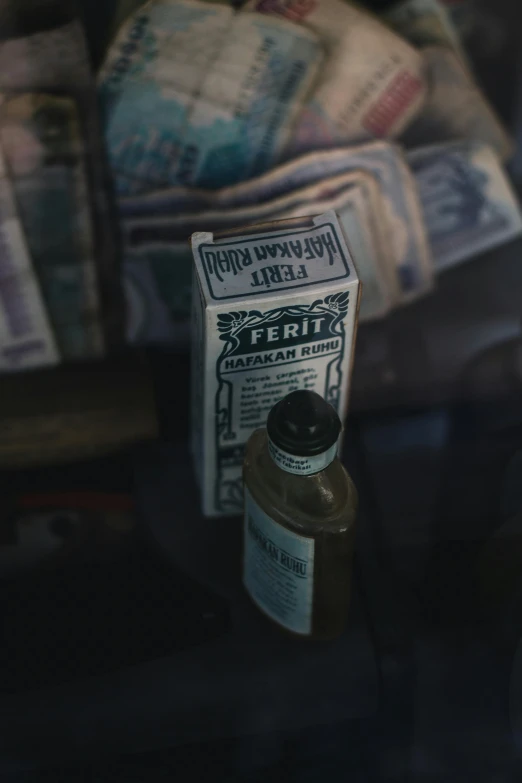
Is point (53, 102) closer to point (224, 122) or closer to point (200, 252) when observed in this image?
point (224, 122)

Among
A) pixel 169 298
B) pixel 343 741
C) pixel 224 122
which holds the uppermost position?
pixel 224 122

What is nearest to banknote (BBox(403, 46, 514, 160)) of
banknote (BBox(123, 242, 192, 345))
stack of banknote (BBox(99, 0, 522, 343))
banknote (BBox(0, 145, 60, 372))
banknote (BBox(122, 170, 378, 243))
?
stack of banknote (BBox(99, 0, 522, 343))

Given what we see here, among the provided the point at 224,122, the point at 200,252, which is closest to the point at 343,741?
the point at 200,252

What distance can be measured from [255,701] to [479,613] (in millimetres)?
206

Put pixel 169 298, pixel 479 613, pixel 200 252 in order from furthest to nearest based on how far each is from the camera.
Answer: pixel 169 298 < pixel 479 613 < pixel 200 252

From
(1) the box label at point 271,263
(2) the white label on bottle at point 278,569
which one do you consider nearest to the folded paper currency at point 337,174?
(1) the box label at point 271,263

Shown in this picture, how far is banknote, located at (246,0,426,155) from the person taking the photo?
87 cm

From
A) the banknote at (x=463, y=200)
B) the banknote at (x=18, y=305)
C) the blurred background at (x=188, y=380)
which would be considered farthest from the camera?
the banknote at (x=463, y=200)

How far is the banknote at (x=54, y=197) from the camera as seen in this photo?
0.81 meters

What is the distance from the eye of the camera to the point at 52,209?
84 cm

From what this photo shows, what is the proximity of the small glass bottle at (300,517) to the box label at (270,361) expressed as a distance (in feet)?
0.11

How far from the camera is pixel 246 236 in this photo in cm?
68

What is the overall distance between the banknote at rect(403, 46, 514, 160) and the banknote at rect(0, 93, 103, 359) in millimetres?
337

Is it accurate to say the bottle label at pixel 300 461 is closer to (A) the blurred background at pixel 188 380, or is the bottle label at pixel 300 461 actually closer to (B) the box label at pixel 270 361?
(B) the box label at pixel 270 361
